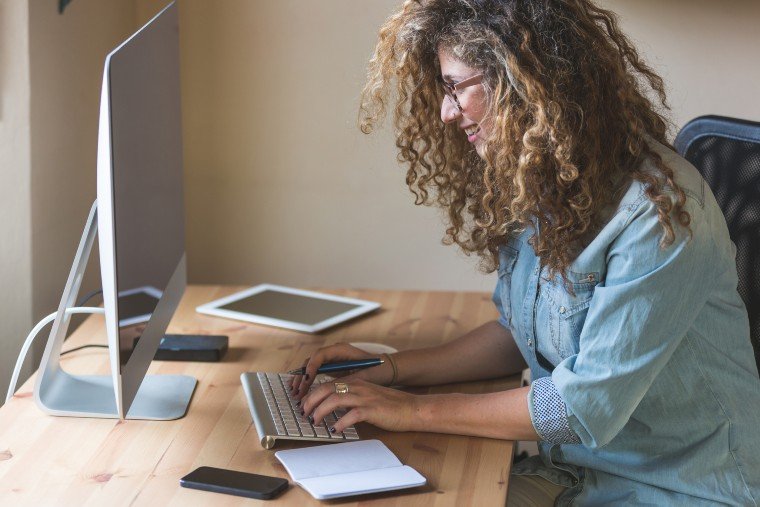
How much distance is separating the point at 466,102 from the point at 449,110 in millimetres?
51

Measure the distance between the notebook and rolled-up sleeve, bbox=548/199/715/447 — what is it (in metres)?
0.22

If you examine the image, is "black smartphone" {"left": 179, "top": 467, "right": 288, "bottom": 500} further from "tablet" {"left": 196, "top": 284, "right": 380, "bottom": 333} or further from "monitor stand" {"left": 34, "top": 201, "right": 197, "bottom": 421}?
"tablet" {"left": 196, "top": 284, "right": 380, "bottom": 333}

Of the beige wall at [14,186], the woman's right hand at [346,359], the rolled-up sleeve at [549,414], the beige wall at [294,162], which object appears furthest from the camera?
the beige wall at [294,162]

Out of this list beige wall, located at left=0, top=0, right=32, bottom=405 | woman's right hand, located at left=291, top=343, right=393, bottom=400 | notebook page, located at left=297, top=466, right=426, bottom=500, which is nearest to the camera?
notebook page, located at left=297, top=466, right=426, bottom=500

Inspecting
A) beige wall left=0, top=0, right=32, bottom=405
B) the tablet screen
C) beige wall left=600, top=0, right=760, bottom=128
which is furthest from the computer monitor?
beige wall left=600, top=0, right=760, bottom=128

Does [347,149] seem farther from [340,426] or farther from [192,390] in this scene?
[340,426]

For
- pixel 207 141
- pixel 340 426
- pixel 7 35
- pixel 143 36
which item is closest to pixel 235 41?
pixel 207 141

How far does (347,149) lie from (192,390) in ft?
3.58

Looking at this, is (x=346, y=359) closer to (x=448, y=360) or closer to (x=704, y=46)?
(x=448, y=360)

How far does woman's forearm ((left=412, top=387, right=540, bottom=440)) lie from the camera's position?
4.12ft

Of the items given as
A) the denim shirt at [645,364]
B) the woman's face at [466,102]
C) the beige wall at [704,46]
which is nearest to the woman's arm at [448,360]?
the denim shirt at [645,364]

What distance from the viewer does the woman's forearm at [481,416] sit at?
1.25 metres

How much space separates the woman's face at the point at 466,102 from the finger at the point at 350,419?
0.38 metres

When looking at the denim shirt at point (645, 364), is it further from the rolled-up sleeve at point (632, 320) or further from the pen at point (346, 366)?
the pen at point (346, 366)
